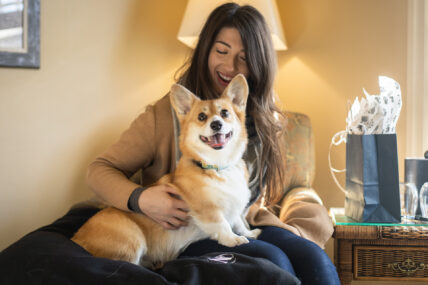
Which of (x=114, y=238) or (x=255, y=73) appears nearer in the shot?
(x=114, y=238)

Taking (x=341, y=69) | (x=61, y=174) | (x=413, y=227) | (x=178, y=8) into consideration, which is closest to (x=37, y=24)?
(x=61, y=174)

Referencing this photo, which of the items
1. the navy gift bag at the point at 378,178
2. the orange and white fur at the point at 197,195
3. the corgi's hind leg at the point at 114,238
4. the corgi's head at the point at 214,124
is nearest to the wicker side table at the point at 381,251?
the navy gift bag at the point at 378,178

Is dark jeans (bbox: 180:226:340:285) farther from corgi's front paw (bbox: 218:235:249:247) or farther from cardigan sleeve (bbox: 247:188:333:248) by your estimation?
cardigan sleeve (bbox: 247:188:333:248)

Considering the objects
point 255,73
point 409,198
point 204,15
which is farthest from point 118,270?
point 204,15

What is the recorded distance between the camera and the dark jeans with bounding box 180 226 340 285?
1.07 m

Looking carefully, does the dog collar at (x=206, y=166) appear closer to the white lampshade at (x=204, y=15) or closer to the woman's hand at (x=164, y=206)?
the woman's hand at (x=164, y=206)

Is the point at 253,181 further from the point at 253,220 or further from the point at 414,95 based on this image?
the point at 414,95

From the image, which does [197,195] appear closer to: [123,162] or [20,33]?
[123,162]

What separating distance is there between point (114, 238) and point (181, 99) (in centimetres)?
49

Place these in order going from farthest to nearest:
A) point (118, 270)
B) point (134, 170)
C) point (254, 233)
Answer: point (134, 170)
point (254, 233)
point (118, 270)

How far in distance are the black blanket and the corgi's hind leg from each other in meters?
0.08

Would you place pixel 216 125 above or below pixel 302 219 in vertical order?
above

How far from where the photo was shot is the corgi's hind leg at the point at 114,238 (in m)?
1.09

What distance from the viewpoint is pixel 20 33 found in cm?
164
